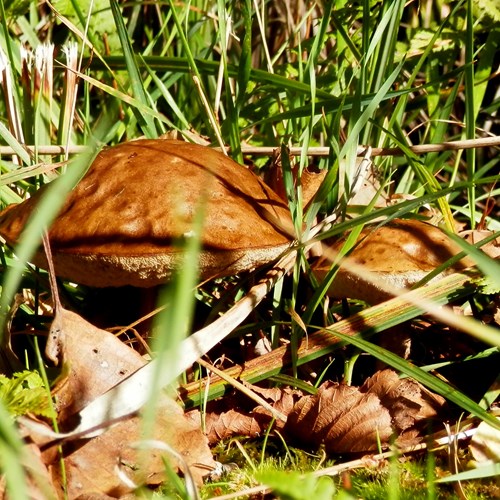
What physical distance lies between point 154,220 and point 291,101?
3.21 ft

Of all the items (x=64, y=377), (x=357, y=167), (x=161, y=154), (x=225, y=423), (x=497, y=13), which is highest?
(x=497, y=13)

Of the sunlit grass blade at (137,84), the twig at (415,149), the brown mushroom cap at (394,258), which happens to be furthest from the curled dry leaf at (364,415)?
the sunlit grass blade at (137,84)

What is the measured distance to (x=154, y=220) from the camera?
1.60 metres

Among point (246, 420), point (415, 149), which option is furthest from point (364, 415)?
point (415, 149)

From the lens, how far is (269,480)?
0.84m

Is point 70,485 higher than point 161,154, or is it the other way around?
point 161,154

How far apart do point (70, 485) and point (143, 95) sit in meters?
1.39

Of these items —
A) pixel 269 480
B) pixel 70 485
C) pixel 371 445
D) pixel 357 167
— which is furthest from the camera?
pixel 357 167

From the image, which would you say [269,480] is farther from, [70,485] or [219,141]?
[219,141]

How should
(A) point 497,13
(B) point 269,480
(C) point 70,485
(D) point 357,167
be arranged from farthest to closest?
(A) point 497,13 → (D) point 357,167 → (C) point 70,485 → (B) point 269,480

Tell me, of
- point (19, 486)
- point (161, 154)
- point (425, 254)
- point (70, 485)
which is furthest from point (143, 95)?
point (19, 486)

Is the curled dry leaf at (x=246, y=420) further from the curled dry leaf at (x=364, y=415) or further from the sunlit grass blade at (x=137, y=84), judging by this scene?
the sunlit grass blade at (x=137, y=84)

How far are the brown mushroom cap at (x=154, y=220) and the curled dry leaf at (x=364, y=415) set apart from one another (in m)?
0.40

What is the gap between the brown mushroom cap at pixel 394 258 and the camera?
1.77 metres
